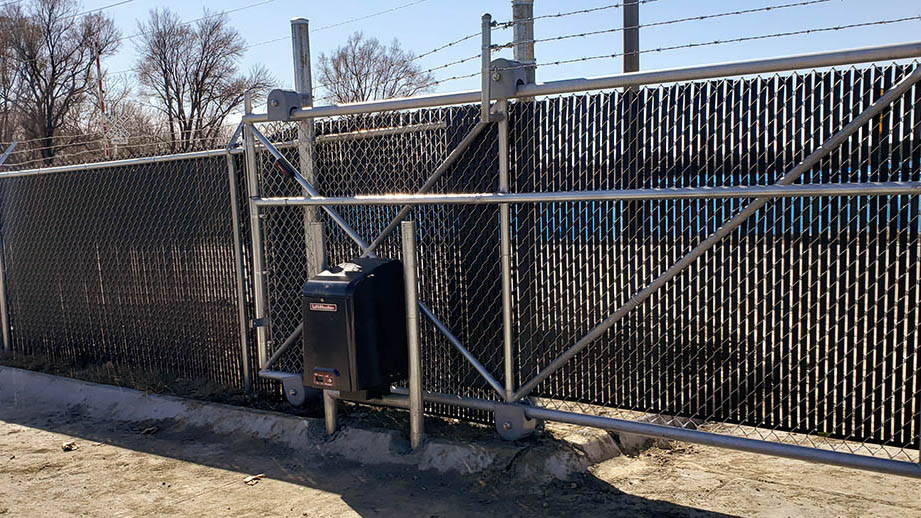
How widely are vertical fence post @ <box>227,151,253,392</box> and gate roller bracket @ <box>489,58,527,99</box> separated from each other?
277cm

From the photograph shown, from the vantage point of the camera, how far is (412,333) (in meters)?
5.39

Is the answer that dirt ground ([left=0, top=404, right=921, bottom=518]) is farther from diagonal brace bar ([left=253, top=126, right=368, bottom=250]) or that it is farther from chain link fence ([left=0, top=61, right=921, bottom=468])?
diagonal brace bar ([left=253, top=126, right=368, bottom=250])

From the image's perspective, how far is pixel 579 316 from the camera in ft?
16.7

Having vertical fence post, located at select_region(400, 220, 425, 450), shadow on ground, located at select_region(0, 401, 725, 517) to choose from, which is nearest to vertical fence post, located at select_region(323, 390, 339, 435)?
shadow on ground, located at select_region(0, 401, 725, 517)

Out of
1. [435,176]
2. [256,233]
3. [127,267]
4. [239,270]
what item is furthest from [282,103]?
[127,267]

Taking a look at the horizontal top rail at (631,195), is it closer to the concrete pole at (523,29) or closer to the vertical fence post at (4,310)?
the concrete pole at (523,29)

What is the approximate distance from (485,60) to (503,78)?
0.16 m

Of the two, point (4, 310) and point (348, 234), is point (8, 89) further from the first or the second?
point (348, 234)

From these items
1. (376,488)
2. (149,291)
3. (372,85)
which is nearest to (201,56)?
(372,85)

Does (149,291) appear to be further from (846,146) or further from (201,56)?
(201,56)

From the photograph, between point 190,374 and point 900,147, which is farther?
point 190,374

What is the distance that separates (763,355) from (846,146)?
1.21 metres

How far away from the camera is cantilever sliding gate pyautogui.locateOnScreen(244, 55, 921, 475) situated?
13.5ft

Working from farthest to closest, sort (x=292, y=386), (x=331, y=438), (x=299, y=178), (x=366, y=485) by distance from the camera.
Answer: (x=292, y=386)
(x=299, y=178)
(x=331, y=438)
(x=366, y=485)
